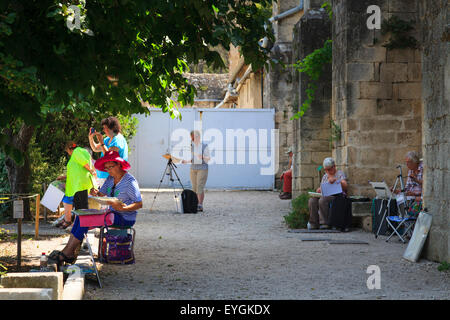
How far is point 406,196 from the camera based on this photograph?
9.17 metres

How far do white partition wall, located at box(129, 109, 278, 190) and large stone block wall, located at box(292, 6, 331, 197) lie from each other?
566cm

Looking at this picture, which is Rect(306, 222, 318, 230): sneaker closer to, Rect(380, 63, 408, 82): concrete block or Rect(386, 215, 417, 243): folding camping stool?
Rect(386, 215, 417, 243): folding camping stool

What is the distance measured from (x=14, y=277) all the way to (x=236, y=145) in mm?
16059

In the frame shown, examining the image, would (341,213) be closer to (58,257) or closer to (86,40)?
(58,257)

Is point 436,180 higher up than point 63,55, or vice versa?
point 63,55

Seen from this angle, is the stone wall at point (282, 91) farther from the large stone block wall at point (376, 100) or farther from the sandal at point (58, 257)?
the sandal at point (58, 257)

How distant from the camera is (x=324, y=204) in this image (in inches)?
415

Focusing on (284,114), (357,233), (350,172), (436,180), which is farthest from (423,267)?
(284,114)

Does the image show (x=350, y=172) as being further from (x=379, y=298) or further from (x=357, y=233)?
(x=379, y=298)

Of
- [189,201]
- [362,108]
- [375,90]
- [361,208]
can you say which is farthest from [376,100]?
[189,201]

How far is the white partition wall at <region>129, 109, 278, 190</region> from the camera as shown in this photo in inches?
803

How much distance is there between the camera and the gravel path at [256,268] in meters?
5.57

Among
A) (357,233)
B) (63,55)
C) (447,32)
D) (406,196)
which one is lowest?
(357,233)
